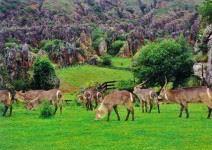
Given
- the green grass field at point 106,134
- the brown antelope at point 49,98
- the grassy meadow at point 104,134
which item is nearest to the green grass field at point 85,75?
the brown antelope at point 49,98

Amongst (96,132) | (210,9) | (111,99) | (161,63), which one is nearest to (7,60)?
(161,63)

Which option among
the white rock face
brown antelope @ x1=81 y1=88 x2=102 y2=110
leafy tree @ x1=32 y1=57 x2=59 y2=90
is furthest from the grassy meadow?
the white rock face

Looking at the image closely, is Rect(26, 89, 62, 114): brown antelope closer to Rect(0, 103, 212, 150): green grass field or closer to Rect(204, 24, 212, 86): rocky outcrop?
Rect(0, 103, 212, 150): green grass field

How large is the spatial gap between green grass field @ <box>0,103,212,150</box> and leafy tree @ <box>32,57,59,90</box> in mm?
38414

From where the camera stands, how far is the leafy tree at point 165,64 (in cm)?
7431

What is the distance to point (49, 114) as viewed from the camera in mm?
34031

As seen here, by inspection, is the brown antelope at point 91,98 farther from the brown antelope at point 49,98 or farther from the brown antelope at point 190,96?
the brown antelope at point 190,96

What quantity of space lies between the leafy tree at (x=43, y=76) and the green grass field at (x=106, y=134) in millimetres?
38414

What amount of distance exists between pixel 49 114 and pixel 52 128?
22.9 ft

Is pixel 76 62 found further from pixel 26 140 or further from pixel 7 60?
pixel 26 140

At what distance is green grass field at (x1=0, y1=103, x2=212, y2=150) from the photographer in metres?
21.3

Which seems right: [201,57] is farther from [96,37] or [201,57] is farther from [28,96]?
[96,37]

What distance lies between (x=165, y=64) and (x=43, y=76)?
52.3 ft

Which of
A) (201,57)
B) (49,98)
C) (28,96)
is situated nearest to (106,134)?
(49,98)
